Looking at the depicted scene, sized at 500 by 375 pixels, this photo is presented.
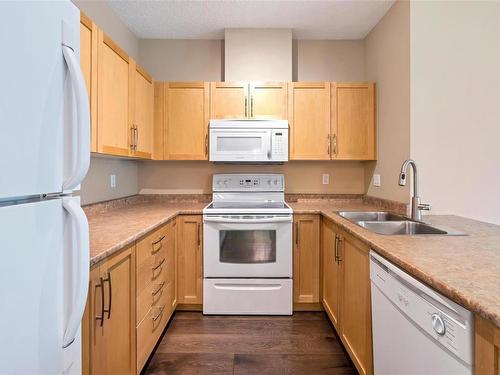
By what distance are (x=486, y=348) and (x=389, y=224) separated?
1.39 metres

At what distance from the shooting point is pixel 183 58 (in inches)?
126

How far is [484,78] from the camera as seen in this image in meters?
2.17

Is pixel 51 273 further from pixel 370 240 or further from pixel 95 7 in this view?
pixel 95 7

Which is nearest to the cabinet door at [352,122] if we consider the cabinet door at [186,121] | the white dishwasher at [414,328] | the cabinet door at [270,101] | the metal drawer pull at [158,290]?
the cabinet door at [270,101]

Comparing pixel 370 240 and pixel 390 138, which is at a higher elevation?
pixel 390 138

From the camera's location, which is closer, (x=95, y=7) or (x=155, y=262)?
(x=155, y=262)

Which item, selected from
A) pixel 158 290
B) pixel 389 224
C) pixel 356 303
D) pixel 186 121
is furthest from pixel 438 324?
pixel 186 121

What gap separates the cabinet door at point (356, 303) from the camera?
5.10 ft

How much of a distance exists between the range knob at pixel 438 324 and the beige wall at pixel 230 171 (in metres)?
2.34

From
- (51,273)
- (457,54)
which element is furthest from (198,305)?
(457,54)

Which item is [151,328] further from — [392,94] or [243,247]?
[392,94]

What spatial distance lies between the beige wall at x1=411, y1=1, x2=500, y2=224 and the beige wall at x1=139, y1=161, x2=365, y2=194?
3.41ft

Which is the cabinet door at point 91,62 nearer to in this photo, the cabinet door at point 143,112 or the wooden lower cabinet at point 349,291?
the cabinet door at point 143,112

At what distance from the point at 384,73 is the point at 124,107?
2.18 meters
